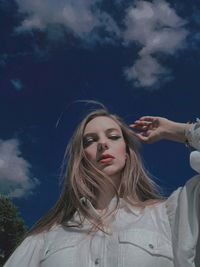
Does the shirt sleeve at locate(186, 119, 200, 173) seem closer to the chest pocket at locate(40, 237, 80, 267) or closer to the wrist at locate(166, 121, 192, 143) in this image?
the wrist at locate(166, 121, 192, 143)

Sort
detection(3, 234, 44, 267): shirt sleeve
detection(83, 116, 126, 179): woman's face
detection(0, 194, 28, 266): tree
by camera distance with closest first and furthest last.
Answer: detection(3, 234, 44, 267): shirt sleeve
detection(83, 116, 126, 179): woman's face
detection(0, 194, 28, 266): tree

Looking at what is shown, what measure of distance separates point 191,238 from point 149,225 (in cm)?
44

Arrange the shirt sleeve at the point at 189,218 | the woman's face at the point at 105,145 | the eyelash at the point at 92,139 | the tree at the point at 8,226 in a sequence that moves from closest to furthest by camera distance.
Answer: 1. the shirt sleeve at the point at 189,218
2. the woman's face at the point at 105,145
3. the eyelash at the point at 92,139
4. the tree at the point at 8,226

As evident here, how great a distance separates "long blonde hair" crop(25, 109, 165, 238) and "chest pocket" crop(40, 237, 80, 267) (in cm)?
24

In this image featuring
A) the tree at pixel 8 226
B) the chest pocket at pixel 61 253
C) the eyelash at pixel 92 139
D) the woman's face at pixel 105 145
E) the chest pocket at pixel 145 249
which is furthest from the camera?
the tree at pixel 8 226

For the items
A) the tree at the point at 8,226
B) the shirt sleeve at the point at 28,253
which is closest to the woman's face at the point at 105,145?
the shirt sleeve at the point at 28,253

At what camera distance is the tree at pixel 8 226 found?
28.4 meters

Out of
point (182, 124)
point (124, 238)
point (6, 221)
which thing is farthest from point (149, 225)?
point (6, 221)

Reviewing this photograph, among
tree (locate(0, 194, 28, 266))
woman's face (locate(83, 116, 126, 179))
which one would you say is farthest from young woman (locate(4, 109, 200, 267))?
tree (locate(0, 194, 28, 266))

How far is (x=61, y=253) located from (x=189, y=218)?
964mm

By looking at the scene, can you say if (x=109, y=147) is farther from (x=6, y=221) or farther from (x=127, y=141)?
(x=6, y=221)

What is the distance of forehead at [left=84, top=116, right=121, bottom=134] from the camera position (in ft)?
14.1

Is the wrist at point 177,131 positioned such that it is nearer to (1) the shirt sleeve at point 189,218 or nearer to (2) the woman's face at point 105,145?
(1) the shirt sleeve at point 189,218

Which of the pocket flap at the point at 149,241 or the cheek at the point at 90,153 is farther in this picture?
the cheek at the point at 90,153
